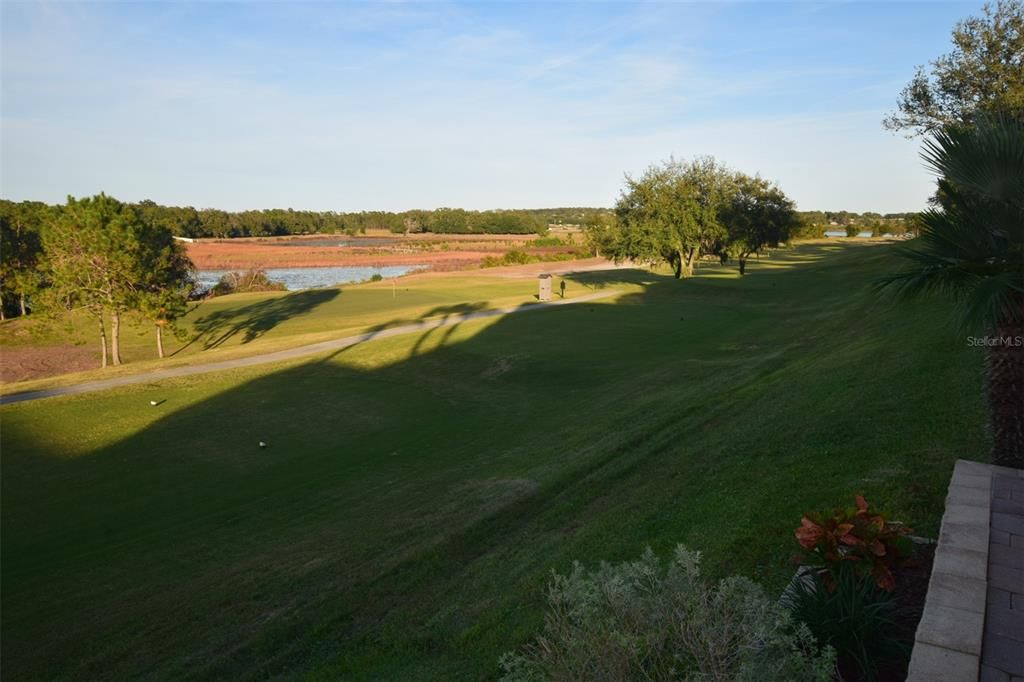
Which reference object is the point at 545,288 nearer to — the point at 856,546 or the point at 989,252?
the point at 989,252

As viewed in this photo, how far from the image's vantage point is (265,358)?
27547mm

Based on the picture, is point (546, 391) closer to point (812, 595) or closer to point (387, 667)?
point (387, 667)

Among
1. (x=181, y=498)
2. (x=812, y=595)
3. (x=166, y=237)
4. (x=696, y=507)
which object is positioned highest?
(x=166, y=237)

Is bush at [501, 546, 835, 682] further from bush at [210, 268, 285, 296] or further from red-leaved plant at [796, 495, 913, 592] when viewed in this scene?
bush at [210, 268, 285, 296]

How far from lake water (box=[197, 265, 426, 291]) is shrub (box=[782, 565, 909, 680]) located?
255 ft

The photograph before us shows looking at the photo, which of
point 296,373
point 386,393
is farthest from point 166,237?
point 386,393

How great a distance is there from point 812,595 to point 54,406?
22719mm

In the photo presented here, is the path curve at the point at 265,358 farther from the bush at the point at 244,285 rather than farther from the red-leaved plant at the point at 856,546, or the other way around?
the bush at the point at 244,285

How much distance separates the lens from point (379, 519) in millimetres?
11148

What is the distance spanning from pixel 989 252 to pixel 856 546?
3.18 metres

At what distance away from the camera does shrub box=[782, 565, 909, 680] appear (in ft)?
13.5

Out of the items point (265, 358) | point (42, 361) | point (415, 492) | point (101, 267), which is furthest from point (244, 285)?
point (415, 492)

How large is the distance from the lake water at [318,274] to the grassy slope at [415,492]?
6254 cm

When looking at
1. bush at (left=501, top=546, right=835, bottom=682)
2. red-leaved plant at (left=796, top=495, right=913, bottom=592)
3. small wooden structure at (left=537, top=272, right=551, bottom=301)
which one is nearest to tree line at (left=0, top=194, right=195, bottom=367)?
small wooden structure at (left=537, top=272, right=551, bottom=301)
